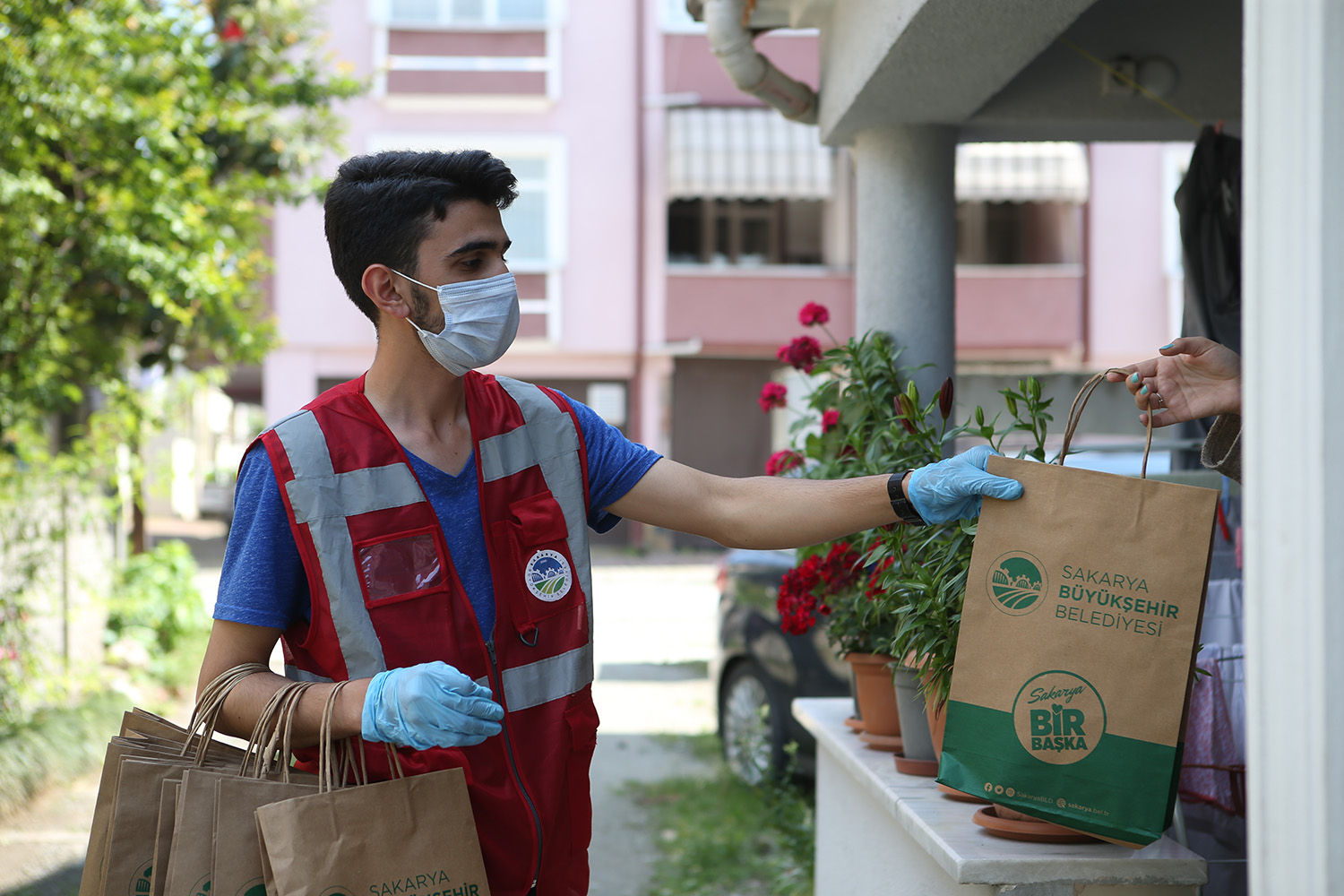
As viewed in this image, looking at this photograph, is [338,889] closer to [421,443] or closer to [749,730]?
[421,443]

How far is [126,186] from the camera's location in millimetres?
6301

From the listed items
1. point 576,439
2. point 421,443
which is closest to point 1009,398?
point 576,439

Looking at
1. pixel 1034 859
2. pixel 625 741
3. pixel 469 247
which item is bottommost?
pixel 625 741

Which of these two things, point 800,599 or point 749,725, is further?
point 749,725

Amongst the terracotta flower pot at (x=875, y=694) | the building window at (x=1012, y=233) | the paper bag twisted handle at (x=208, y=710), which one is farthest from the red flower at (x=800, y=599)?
the building window at (x=1012, y=233)

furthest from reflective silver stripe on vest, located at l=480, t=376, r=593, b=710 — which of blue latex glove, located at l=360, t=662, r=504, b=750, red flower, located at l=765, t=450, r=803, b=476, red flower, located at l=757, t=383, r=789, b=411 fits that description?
red flower, located at l=757, t=383, r=789, b=411

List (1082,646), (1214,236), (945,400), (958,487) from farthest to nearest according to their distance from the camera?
(1214,236) < (945,400) < (958,487) < (1082,646)

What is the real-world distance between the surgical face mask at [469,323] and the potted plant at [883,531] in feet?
2.91

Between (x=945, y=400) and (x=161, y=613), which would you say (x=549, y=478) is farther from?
(x=161, y=613)

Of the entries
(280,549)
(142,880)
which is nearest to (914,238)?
(280,549)

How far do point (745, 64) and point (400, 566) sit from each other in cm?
239

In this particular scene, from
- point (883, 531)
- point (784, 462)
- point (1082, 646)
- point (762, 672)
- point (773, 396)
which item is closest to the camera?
point (1082, 646)

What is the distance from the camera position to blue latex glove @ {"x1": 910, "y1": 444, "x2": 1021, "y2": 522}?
1877mm

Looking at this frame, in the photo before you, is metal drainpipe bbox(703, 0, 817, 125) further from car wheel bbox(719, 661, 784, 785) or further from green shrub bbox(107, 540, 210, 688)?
green shrub bbox(107, 540, 210, 688)
